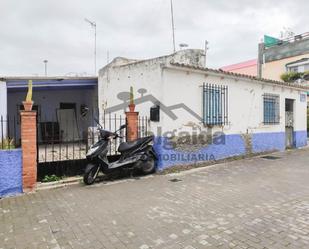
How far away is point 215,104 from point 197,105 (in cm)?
84

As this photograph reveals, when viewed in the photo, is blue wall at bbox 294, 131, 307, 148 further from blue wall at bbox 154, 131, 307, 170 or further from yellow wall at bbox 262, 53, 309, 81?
yellow wall at bbox 262, 53, 309, 81

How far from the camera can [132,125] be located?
7988 mm

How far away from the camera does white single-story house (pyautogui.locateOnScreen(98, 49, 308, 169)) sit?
7.86 meters

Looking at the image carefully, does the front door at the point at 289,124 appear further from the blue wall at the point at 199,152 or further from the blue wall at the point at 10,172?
the blue wall at the point at 10,172

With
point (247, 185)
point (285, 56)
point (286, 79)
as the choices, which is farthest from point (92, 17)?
point (285, 56)

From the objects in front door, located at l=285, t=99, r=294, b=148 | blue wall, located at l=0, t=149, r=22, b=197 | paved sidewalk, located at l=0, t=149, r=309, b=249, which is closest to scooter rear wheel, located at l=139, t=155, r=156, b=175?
paved sidewalk, located at l=0, t=149, r=309, b=249

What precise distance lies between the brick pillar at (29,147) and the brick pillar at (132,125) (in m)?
2.70

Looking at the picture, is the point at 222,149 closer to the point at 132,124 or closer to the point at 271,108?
the point at 132,124

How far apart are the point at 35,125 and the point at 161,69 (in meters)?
3.53

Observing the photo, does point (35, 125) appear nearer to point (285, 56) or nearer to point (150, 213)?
point (150, 213)

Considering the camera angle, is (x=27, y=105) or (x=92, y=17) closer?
(x=27, y=105)

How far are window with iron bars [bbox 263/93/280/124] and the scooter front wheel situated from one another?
7.33 m

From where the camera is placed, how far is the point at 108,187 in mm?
6316

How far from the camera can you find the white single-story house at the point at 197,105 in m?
7.86
